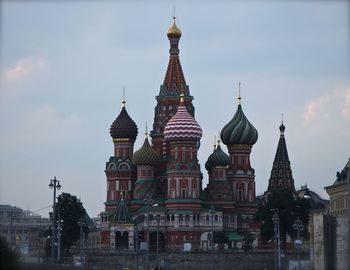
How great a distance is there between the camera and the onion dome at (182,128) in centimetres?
13688

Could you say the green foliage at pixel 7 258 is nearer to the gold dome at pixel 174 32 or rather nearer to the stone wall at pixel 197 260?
the stone wall at pixel 197 260

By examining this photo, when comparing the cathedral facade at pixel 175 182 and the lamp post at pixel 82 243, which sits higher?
the cathedral facade at pixel 175 182

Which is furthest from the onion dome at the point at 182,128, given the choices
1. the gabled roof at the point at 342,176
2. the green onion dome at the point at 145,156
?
the gabled roof at the point at 342,176

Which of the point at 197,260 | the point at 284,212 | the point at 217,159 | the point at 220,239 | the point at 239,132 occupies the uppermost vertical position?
the point at 239,132

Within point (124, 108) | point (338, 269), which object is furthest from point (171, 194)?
point (338, 269)

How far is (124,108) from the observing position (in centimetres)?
14900

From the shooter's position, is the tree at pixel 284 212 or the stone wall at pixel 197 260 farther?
the tree at pixel 284 212

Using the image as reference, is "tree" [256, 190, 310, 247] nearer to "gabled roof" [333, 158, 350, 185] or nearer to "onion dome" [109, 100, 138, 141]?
"gabled roof" [333, 158, 350, 185]

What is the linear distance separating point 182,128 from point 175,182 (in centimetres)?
597

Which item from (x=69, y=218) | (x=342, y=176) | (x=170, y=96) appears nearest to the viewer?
(x=69, y=218)

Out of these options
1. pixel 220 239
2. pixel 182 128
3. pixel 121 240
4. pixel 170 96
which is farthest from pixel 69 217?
pixel 170 96

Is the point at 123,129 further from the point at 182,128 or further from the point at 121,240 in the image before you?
the point at 121,240

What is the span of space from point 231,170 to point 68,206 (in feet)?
67.0

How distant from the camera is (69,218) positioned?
135875 millimetres
